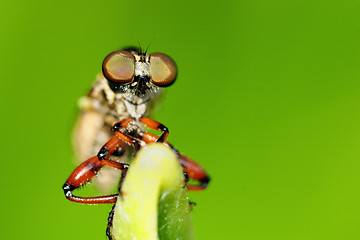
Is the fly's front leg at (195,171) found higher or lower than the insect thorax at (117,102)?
lower

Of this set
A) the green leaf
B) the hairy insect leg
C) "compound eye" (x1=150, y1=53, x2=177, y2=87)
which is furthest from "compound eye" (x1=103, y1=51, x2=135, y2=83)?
the green leaf

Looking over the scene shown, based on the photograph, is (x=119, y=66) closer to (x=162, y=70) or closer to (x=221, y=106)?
(x=162, y=70)

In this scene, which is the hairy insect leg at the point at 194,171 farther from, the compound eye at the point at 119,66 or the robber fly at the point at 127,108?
the compound eye at the point at 119,66

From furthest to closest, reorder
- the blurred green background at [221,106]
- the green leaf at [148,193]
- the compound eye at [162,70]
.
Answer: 1. the blurred green background at [221,106]
2. the compound eye at [162,70]
3. the green leaf at [148,193]

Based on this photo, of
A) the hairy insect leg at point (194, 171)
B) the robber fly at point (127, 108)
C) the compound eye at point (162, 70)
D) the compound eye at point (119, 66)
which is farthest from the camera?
the hairy insect leg at point (194, 171)

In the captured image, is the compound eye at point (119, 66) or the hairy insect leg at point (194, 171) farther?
A: the hairy insect leg at point (194, 171)

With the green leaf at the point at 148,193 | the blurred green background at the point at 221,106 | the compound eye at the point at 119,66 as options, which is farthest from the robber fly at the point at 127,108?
the green leaf at the point at 148,193

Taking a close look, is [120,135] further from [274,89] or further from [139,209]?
[274,89]
